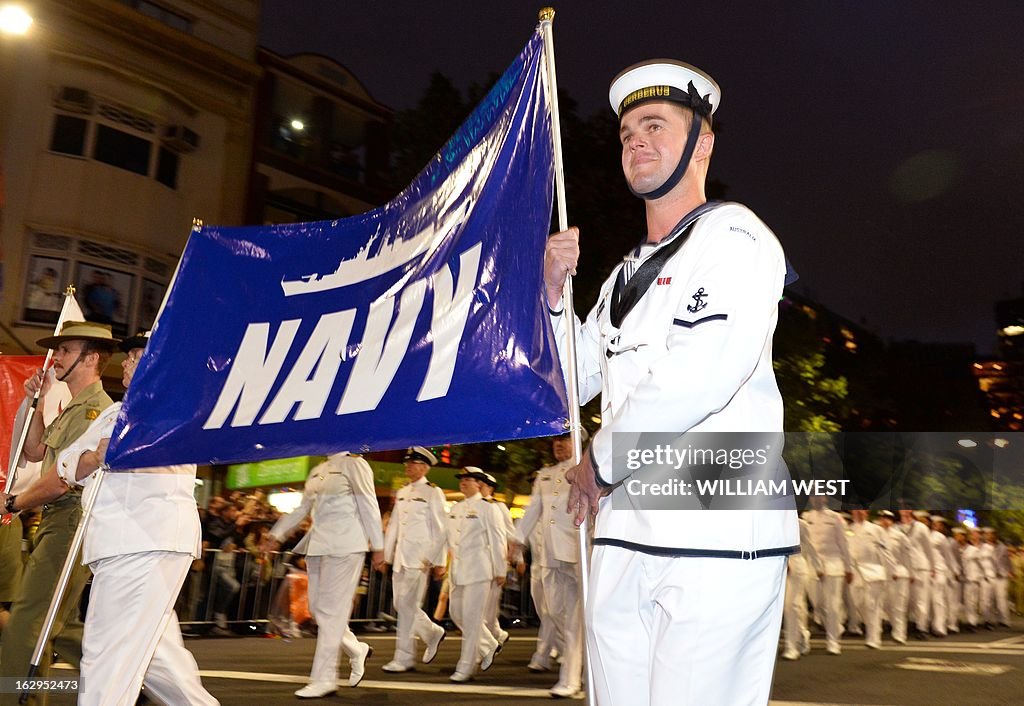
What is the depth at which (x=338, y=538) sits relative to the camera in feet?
32.2

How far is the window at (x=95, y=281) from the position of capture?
76.5 ft

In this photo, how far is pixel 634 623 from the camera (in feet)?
9.12

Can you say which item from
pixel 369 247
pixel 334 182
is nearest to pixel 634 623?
pixel 369 247

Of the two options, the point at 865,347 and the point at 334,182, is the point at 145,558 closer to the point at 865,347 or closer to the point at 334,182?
the point at 334,182

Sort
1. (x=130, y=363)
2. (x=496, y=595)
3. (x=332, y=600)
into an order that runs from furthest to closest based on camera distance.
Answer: (x=496, y=595), (x=332, y=600), (x=130, y=363)

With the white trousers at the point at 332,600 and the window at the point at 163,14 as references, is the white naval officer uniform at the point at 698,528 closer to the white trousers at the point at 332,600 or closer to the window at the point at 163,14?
the white trousers at the point at 332,600

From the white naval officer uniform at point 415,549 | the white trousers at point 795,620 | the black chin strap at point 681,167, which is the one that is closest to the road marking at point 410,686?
the white naval officer uniform at point 415,549

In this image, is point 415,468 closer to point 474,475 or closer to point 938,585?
point 474,475

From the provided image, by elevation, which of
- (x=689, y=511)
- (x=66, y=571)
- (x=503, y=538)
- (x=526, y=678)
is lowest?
(x=526, y=678)

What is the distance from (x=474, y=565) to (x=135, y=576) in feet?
24.2

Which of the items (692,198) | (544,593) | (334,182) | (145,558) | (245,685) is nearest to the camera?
(692,198)

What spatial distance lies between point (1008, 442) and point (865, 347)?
513 inches

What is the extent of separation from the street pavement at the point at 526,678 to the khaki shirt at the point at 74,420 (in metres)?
2.49

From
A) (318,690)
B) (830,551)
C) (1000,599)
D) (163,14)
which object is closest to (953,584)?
(1000,599)
